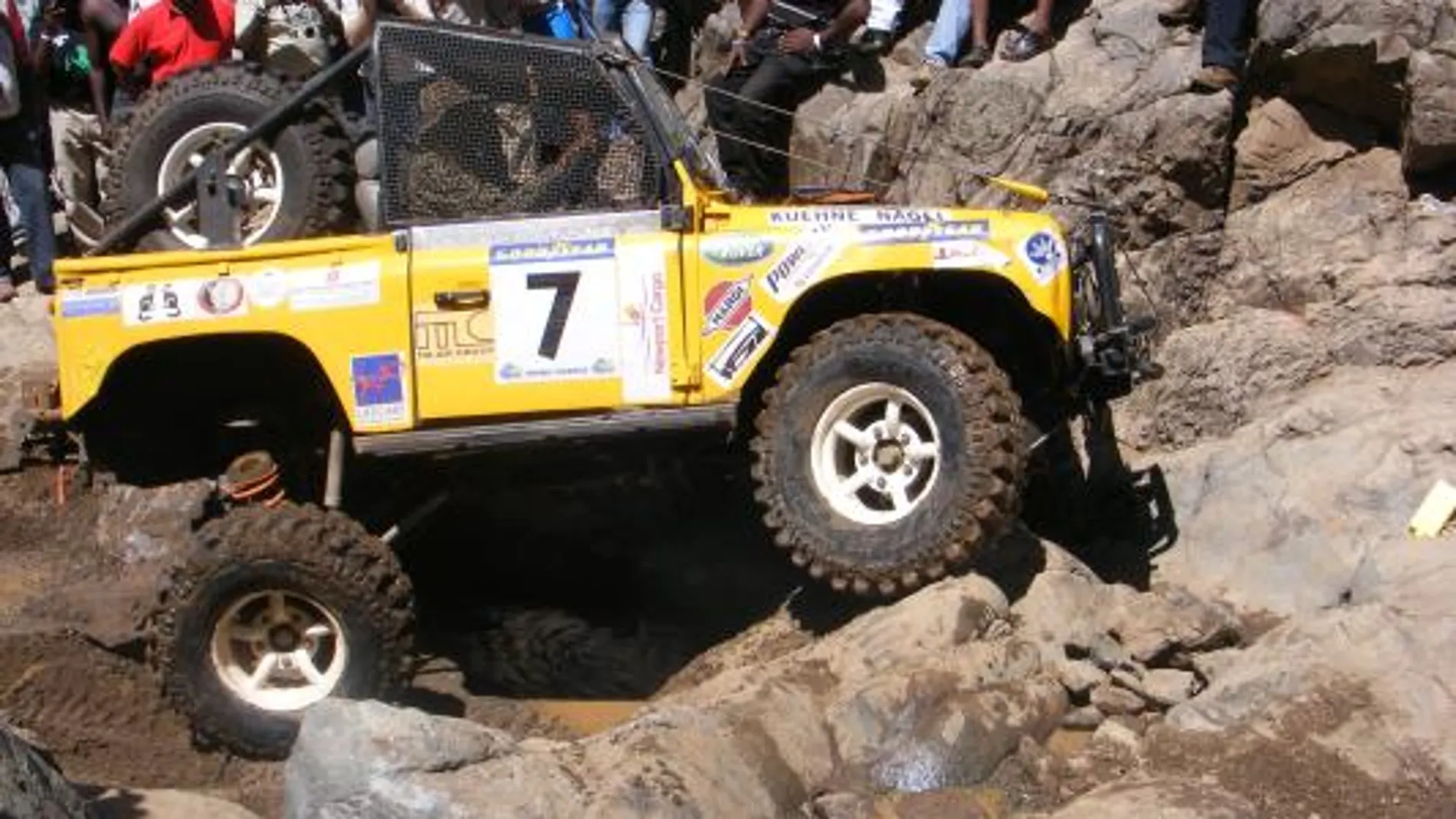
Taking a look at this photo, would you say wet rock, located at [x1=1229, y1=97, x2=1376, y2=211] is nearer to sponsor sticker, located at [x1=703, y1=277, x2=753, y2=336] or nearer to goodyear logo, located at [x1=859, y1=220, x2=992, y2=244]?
goodyear logo, located at [x1=859, y1=220, x2=992, y2=244]

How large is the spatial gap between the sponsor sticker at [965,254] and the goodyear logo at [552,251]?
1.20m

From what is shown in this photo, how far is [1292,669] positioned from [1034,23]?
485 cm

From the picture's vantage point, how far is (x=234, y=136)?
726 cm

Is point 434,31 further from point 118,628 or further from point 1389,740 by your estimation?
point 1389,740

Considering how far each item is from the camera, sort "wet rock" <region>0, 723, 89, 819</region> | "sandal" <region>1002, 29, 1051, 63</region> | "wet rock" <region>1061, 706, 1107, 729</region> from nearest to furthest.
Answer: "wet rock" <region>0, 723, 89, 819</region> → "wet rock" <region>1061, 706, 1107, 729</region> → "sandal" <region>1002, 29, 1051, 63</region>

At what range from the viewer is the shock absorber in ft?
24.1

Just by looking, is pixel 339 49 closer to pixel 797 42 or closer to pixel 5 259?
pixel 797 42

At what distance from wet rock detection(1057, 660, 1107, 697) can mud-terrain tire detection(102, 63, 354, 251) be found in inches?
128

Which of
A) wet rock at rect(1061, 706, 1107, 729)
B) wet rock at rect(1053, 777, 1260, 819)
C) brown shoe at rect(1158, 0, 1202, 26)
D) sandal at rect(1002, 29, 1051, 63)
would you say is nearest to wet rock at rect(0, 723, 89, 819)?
wet rock at rect(1053, 777, 1260, 819)

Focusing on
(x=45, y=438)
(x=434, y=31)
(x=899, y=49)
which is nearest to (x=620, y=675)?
(x=434, y=31)

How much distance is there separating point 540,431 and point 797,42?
3.79m

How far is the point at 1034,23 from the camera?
10.1m

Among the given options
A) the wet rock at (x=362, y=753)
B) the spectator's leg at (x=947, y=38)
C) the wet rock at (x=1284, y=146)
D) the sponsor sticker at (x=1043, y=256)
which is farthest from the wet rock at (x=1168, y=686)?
the spectator's leg at (x=947, y=38)

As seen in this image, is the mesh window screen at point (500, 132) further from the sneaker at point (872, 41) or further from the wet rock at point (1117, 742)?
the sneaker at point (872, 41)
